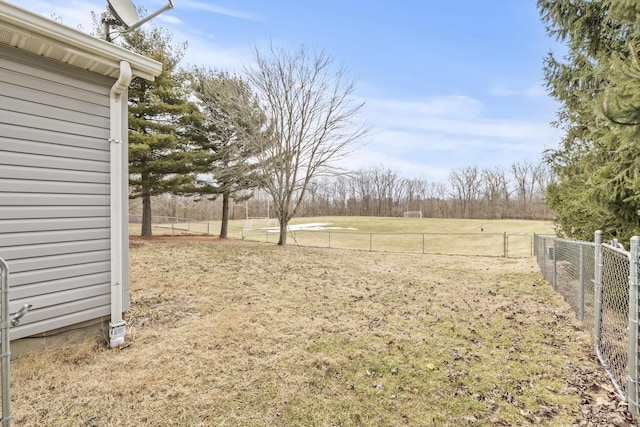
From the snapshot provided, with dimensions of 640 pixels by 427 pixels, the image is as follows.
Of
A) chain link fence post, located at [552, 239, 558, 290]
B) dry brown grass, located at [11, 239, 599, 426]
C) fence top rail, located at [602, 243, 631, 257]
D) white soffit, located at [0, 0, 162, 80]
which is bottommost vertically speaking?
dry brown grass, located at [11, 239, 599, 426]

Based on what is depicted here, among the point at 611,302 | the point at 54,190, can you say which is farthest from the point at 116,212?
the point at 611,302

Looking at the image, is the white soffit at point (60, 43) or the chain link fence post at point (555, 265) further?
the chain link fence post at point (555, 265)

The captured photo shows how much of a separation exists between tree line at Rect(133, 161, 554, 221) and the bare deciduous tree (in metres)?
24.3

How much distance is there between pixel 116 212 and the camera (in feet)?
11.3

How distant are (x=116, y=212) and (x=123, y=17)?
235cm

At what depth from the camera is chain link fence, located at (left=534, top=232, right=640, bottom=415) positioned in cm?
238

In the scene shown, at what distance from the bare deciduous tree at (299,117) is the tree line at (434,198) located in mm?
24276

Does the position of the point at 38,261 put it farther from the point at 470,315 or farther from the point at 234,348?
the point at 470,315

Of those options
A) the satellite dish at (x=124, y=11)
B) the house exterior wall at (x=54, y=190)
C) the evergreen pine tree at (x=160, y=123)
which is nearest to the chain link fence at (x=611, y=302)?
the house exterior wall at (x=54, y=190)

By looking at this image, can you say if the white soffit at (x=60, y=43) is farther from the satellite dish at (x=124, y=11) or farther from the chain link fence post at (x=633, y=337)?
the chain link fence post at (x=633, y=337)

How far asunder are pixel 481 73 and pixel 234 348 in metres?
17.6

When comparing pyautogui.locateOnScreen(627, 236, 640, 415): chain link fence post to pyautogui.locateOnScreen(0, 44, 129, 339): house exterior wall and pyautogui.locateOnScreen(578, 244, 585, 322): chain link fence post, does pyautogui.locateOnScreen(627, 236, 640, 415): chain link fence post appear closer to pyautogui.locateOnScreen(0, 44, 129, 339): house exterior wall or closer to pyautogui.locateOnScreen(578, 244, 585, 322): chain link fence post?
pyautogui.locateOnScreen(578, 244, 585, 322): chain link fence post

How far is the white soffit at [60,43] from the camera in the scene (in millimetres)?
2557

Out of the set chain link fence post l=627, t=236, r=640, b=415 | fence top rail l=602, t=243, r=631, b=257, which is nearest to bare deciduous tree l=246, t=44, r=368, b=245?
fence top rail l=602, t=243, r=631, b=257
